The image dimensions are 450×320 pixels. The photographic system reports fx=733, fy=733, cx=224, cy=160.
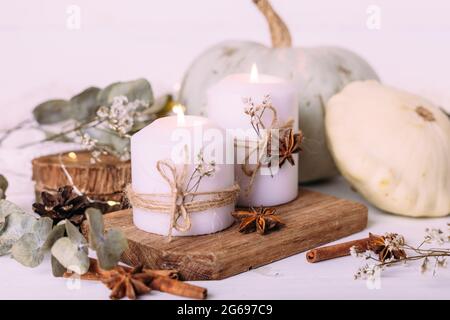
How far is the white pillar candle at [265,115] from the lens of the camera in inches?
51.8

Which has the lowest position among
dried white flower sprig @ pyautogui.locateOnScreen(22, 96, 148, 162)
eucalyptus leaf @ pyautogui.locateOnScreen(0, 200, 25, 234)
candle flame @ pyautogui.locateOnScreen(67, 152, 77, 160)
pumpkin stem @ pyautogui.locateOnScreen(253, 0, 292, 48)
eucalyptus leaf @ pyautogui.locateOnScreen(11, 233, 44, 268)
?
eucalyptus leaf @ pyautogui.locateOnScreen(11, 233, 44, 268)

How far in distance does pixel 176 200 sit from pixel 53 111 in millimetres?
634

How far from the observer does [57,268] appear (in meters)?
1.11

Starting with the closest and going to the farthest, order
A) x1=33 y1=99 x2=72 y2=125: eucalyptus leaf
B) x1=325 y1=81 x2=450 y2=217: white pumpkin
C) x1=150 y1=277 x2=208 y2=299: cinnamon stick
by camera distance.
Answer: x1=150 y1=277 x2=208 y2=299: cinnamon stick → x1=325 y1=81 x2=450 y2=217: white pumpkin → x1=33 y1=99 x2=72 y2=125: eucalyptus leaf

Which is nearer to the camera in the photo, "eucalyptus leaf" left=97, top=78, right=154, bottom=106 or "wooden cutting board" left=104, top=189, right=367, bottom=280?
"wooden cutting board" left=104, top=189, right=367, bottom=280

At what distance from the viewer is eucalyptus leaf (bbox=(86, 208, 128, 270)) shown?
1037 millimetres

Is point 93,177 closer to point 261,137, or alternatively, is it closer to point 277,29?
point 261,137

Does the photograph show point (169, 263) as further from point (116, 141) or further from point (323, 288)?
point (116, 141)

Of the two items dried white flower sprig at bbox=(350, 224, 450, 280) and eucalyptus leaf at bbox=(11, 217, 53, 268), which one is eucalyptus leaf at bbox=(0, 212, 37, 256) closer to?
eucalyptus leaf at bbox=(11, 217, 53, 268)

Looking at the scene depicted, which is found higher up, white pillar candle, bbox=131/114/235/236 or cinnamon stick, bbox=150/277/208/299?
white pillar candle, bbox=131/114/235/236

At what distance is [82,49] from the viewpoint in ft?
7.88

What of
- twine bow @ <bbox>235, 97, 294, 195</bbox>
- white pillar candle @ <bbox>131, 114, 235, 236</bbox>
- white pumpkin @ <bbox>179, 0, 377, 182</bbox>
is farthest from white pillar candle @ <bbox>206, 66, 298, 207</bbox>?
white pumpkin @ <bbox>179, 0, 377, 182</bbox>

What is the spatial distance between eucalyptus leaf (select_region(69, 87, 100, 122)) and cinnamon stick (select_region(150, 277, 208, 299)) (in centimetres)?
64

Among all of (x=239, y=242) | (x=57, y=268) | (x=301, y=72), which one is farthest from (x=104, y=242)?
(x=301, y=72)
